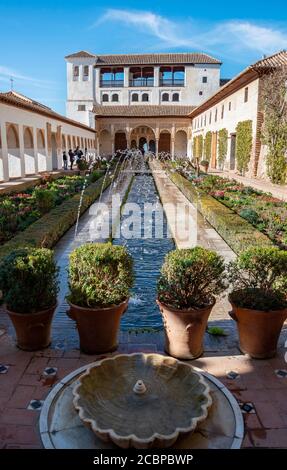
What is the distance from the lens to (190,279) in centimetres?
356

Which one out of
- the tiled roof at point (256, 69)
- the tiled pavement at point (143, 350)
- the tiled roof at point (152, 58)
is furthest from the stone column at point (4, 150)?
the tiled roof at point (152, 58)

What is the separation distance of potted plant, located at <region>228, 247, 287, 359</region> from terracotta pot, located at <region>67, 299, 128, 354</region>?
110cm

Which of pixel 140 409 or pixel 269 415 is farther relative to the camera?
pixel 269 415

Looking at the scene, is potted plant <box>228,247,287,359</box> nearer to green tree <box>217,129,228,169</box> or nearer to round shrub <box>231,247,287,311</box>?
round shrub <box>231,247,287,311</box>

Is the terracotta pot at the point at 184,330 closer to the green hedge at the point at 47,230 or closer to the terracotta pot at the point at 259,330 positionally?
the terracotta pot at the point at 259,330

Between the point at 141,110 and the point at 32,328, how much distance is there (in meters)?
42.0

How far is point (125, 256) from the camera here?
12.1 feet

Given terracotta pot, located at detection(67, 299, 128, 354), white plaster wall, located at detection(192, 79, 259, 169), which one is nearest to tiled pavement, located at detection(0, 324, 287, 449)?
terracotta pot, located at detection(67, 299, 128, 354)

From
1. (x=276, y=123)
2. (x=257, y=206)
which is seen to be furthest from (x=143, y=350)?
(x=276, y=123)

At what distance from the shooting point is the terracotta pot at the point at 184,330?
11.5 ft

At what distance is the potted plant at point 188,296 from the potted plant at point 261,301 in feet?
0.86

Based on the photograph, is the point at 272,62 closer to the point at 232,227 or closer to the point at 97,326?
the point at 232,227
